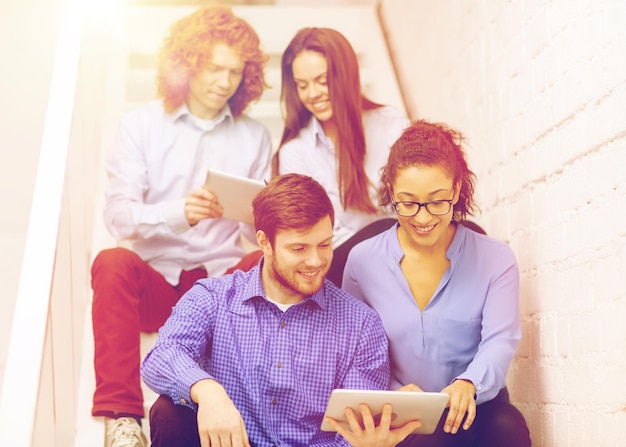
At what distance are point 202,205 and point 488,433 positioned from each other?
958 millimetres

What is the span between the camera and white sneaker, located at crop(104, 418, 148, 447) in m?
1.93

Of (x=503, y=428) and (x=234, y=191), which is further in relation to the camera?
(x=234, y=191)

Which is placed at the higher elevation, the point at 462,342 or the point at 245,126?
the point at 245,126

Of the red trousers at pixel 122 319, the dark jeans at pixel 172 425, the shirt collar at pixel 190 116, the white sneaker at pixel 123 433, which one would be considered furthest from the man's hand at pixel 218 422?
the shirt collar at pixel 190 116

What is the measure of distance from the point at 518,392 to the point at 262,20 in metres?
1.84

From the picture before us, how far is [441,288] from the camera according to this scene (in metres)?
1.92

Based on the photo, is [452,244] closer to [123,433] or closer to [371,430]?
[371,430]

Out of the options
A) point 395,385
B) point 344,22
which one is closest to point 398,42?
point 344,22

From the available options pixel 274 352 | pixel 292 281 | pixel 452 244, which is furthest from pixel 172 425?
pixel 452 244

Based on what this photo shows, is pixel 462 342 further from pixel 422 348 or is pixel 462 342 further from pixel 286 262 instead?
pixel 286 262

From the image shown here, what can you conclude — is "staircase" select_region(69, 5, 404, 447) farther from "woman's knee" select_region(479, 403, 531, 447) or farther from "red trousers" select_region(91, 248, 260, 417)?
"woman's knee" select_region(479, 403, 531, 447)

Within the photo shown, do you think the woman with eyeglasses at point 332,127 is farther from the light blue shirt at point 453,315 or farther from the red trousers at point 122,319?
the light blue shirt at point 453,315

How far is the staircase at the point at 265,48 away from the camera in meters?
3.16

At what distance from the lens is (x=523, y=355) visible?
213 cm
